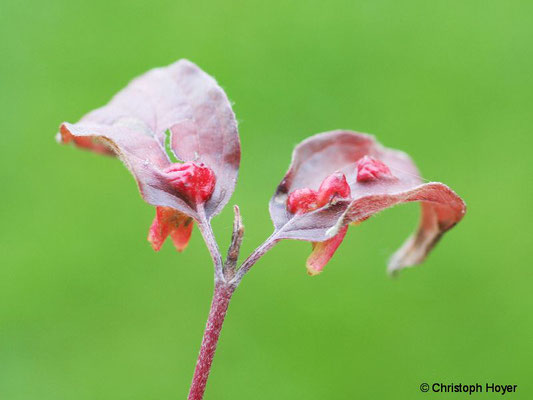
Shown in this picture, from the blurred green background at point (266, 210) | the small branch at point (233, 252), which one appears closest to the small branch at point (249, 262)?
the small branch at point (233, 252)

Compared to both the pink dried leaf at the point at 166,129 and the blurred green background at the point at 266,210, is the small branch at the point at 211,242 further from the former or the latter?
the blurred green background at the point at 266,210

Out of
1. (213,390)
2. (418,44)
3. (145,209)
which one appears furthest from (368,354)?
(418,44)

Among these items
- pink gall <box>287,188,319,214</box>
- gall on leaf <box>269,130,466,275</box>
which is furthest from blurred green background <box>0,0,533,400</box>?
pink gall <box>287,188,319,214</box>

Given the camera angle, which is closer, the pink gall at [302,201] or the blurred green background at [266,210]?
the pink gall at [302,201]

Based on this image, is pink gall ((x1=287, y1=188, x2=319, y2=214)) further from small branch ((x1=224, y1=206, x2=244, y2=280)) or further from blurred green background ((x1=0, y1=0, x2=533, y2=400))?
blurred green background ((x1=0, y1=0, x2=533, y2=400))

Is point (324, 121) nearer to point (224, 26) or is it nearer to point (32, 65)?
point (224, 26)

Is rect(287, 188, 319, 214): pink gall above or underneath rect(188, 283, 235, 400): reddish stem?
above

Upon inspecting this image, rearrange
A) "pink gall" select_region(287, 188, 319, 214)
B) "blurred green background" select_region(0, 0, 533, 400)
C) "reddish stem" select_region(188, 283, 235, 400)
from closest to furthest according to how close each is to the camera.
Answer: "reddish stem" select_region(188, 283, 235, 400) → "pink gall" select_region(287, 188, 319, 214) → "blurred green background" select_region(0, 0, 533, 400)
